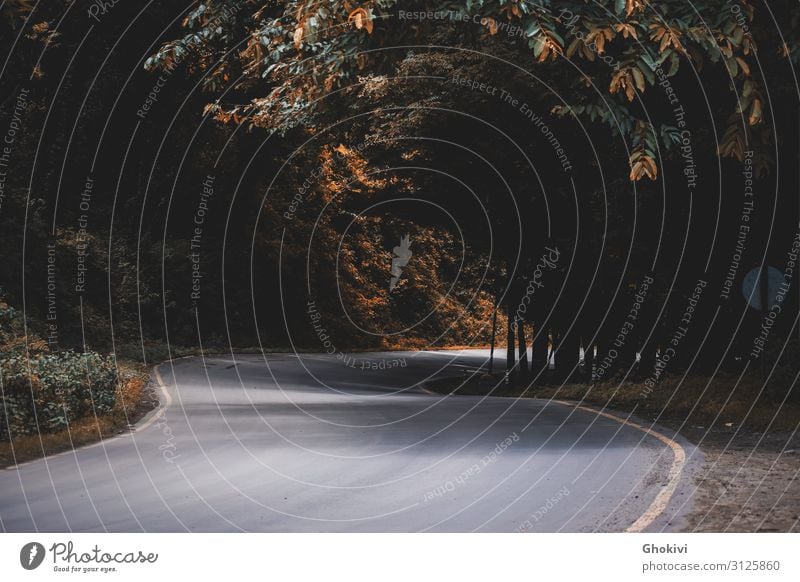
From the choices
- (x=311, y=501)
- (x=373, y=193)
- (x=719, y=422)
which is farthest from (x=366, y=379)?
(x=311, y=501)

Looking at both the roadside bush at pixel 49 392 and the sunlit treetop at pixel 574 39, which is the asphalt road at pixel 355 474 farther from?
the sunlit treetop at pixel 574 39

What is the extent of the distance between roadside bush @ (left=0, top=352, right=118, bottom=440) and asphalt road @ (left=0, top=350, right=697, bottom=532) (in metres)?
0.95

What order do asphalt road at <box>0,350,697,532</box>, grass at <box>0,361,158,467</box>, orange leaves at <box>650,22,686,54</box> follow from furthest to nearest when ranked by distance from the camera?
grass at <box>0,361,158,467</box> < orange leaves at <box>650,22,686,54</box> < asphalt road at <box>0,350,697,532</box>

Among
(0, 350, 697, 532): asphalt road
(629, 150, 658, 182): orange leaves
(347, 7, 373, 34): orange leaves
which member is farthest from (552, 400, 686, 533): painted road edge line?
(347, 7, 373, 34): orange leaves

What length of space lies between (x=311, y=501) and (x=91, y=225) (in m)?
29.3

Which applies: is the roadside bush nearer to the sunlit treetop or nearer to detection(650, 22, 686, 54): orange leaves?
the sunlit treetop

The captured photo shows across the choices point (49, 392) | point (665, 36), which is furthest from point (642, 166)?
→ point (49, 392)

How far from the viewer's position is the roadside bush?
511 inches

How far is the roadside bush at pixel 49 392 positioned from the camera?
13.0 meters

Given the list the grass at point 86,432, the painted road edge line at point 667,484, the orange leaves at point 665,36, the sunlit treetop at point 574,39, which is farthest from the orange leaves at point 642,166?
the grass at point 86,432

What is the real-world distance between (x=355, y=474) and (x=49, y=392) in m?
5.84

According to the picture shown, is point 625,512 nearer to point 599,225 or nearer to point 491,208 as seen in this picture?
point 599,225

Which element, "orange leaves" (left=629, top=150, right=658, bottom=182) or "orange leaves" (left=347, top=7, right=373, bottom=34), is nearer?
"orange leaves" (left=347, top=7, right=373, bottom=34)

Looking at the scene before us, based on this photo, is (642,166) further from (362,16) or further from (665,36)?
(362,16)
